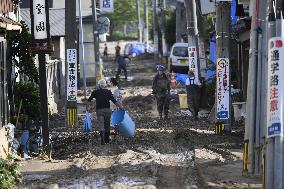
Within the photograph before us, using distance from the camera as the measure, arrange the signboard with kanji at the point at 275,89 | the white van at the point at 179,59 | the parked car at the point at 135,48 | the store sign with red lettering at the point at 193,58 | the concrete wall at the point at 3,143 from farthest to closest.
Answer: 1. the parked car at the point at 135,48
2. the white van at the point at 179,59
3. the store sign with red lettering at the point at 193,58
4. the concrete wall at the point at 3,143
5. the signboard with kanji at the point at 275,89

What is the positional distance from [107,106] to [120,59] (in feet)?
73.8

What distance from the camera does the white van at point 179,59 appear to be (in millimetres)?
42319

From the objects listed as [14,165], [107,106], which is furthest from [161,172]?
[107,106]

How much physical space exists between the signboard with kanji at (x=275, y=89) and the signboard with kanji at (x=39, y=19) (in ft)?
23.4

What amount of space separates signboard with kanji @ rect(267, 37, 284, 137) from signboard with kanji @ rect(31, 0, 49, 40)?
7138 millimetres

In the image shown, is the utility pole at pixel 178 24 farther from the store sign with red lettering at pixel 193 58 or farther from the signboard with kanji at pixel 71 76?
the signboard with kanji at pixel 71 76

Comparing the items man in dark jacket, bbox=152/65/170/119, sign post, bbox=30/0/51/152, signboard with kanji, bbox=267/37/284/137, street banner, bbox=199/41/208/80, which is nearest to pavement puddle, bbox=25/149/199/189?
sign post, bbox=30/0/51/152

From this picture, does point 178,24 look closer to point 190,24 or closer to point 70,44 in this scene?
point 190,24

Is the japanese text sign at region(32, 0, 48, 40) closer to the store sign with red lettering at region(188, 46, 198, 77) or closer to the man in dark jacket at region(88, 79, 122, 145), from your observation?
the man in dark jacket at region(88, 79, 122, 145)

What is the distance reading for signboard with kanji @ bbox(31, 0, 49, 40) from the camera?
16047 millimetres

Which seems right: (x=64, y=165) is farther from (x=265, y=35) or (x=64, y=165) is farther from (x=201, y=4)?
(x=201, y=4)

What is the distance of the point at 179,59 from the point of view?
42.4m

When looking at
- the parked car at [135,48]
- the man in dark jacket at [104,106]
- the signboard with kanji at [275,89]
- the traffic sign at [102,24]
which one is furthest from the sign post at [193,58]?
the parked car at [135,48]

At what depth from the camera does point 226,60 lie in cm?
1914
